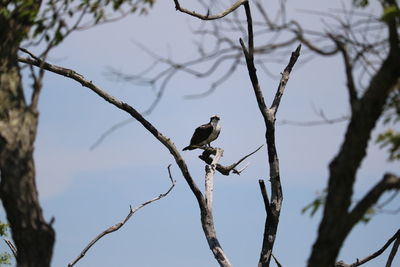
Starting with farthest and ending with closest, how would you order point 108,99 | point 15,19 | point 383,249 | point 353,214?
point 108,99
point 383,249
point 15,19
point 353,214

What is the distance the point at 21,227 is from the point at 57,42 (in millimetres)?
1707

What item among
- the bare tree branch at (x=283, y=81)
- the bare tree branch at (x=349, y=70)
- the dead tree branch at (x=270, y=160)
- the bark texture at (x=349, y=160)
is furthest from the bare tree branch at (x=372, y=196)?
the bare tree branch at (x=283, y=81)

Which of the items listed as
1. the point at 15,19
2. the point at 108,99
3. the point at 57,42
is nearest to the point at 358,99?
the point at 57,42

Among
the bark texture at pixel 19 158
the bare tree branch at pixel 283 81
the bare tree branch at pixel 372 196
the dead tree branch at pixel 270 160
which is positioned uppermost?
the bare tree branch at pixel 283 81

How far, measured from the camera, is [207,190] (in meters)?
9.65

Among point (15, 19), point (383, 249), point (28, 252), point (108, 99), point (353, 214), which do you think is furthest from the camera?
point (108, 99)

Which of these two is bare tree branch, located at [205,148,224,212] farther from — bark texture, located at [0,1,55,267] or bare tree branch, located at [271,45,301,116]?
bark texture, located at [0,1,55,267]

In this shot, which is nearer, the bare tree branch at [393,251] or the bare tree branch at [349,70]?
the bare tree branch at [349,70]

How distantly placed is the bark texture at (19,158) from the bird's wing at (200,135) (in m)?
8.90

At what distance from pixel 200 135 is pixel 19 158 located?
30.2 feet

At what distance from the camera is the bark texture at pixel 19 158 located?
17.4 feet

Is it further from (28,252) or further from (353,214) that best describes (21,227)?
(353,214)

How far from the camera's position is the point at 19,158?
5.43 meters

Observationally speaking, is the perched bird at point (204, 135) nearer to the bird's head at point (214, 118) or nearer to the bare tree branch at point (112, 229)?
the bird's head at point (214, 118)
